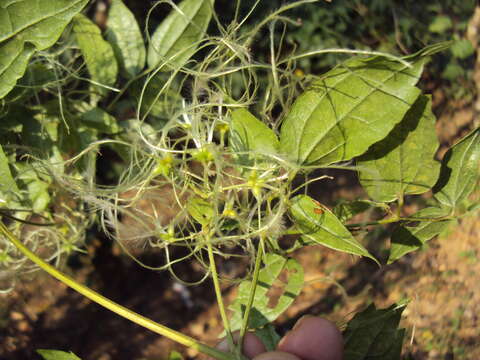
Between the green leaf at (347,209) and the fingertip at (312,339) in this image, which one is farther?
the fingertip at (312,339)

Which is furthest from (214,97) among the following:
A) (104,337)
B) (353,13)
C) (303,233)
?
(353,13)

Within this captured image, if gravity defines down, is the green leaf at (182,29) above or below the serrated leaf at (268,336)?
above

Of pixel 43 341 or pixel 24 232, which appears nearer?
pixel 24 232

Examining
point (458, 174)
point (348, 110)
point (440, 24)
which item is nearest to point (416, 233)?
point (458, 174)

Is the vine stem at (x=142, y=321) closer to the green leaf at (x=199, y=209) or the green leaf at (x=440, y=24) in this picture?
the green leaf at (x=199, y=209)

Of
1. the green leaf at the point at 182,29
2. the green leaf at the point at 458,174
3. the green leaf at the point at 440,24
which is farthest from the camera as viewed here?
the green leaf at the point at 440,24

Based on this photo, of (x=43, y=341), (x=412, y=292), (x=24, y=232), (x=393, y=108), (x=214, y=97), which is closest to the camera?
(x=393, y=108)

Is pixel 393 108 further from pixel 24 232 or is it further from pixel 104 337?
pixel 104 337

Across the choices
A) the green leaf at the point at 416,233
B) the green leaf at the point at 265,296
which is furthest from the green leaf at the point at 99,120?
the green leaf at the point at 416,233
